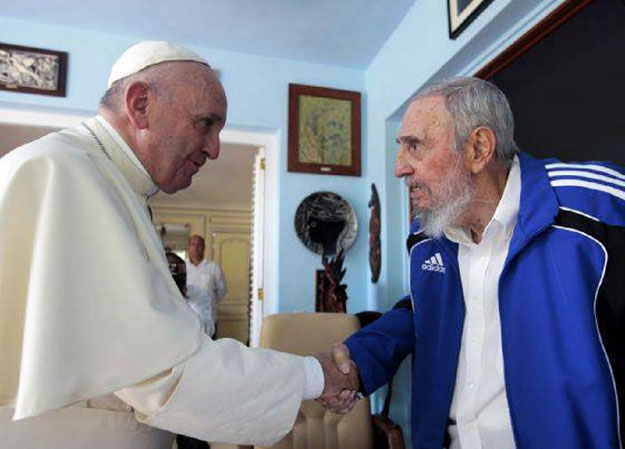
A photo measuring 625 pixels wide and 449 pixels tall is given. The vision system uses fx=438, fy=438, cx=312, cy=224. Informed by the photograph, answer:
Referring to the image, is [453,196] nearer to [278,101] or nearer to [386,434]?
[386,434]

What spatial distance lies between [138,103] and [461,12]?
1763mm

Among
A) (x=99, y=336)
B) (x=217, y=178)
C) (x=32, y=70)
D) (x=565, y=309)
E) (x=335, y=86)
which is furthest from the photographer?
(x=217, y=178)

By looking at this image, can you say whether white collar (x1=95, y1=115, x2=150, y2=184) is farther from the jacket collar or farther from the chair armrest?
the chair armrest

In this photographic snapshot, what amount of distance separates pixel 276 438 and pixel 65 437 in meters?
0.47

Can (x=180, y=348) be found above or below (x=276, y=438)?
above

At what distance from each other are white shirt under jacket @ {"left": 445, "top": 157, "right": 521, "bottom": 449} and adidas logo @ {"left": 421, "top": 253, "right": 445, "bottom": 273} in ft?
Answer: 0.29

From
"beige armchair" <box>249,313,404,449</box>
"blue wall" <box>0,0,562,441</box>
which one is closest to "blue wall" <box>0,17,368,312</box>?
"blue wall" <box>0,0,562,441</box>

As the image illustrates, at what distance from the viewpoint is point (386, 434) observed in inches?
83.3

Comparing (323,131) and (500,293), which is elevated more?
(323,131)

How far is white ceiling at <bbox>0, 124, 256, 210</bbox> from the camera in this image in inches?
184

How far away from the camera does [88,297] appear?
0.80m

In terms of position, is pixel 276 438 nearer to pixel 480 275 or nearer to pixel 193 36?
pixel 480 275

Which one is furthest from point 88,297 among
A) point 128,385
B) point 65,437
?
point 65,437

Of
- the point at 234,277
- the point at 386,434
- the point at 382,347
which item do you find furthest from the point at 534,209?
the point at 234,277
